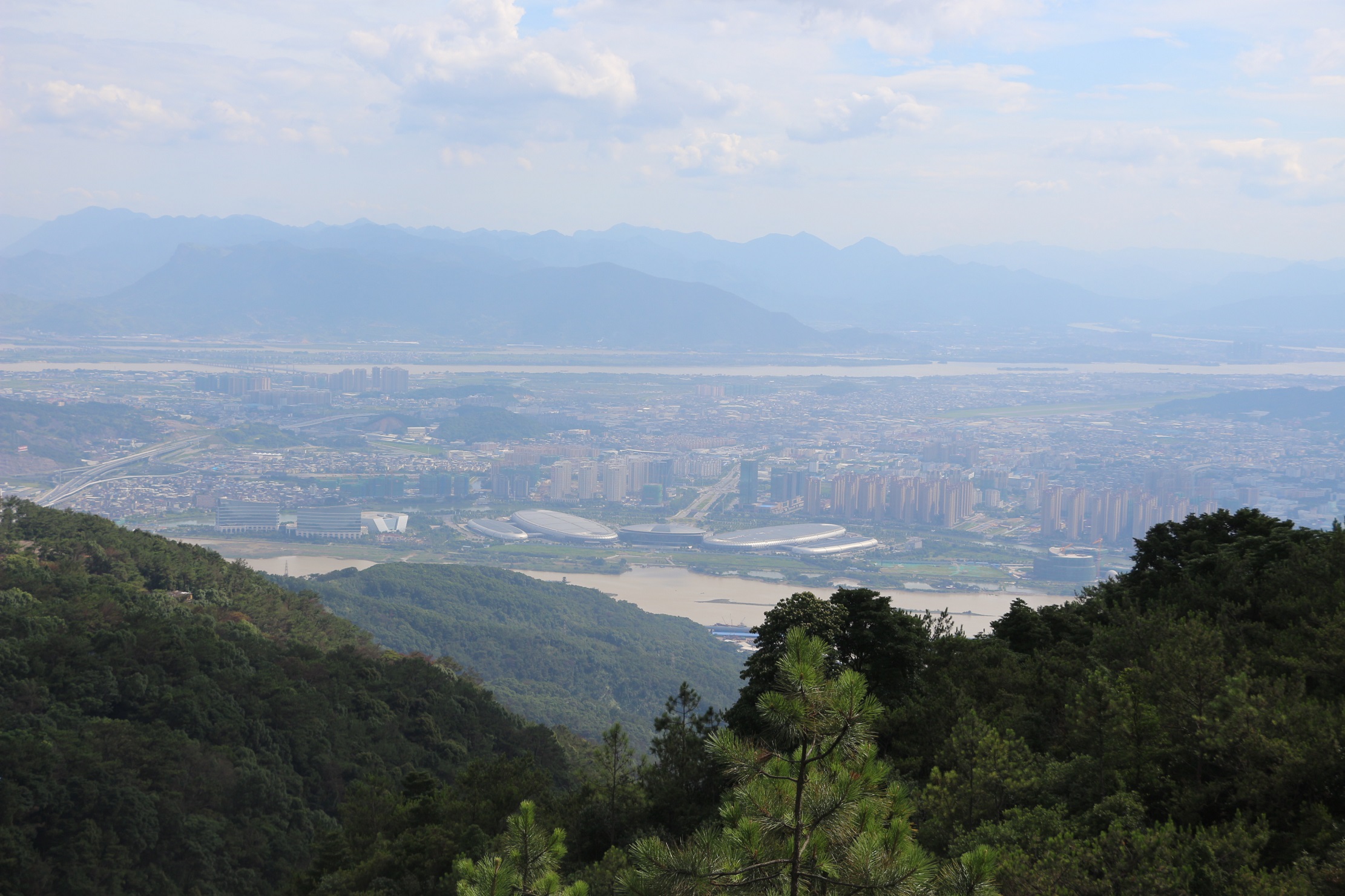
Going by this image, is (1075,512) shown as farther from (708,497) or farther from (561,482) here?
(561,482)

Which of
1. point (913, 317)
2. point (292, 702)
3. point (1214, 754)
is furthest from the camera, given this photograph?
point (913, 317)

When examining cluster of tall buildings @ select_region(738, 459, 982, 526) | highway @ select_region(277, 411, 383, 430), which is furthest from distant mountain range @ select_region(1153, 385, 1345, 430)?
highway @ select_region(277, 411, 383, 430)

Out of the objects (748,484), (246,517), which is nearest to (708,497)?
(748,484)

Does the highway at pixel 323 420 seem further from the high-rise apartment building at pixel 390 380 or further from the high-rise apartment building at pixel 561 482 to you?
the high-rise apartment building at pixel 561 482

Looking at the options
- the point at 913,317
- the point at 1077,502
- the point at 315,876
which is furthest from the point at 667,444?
the point at 913,317

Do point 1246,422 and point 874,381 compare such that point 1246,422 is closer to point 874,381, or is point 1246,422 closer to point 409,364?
point 874,381

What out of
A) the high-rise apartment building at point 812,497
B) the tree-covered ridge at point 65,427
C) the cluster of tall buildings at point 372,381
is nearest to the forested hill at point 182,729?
the high-rise apartment building at point 812,497

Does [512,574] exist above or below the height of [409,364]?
below
